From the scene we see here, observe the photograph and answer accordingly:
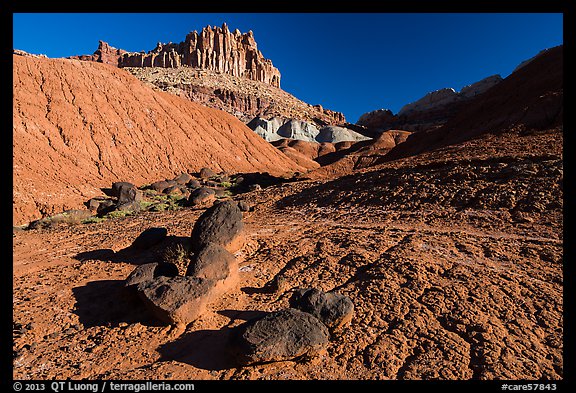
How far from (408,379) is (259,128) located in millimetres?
69549

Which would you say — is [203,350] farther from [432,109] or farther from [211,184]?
[432,109]

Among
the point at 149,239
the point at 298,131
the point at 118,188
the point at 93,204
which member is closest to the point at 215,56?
the point at 298,131

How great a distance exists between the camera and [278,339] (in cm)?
326

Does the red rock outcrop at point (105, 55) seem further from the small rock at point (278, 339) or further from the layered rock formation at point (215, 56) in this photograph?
the small rock at point (278, 339)

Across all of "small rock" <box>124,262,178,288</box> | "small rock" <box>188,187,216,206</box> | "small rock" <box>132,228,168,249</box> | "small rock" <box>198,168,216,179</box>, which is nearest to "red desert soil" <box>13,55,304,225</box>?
"small rock" <box>198,168,216,179</box>

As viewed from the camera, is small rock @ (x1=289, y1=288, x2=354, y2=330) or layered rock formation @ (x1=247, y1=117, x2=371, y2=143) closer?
small rock @ (x1=289, y1=288, x2=354, y2=330)

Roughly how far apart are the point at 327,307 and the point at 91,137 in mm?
24862

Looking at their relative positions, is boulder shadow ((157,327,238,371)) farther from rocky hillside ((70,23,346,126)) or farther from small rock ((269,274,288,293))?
rocky hillside ((70,23,346,126))

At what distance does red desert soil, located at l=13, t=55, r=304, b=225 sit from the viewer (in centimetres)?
1617

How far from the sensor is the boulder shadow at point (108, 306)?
4336 millimetres

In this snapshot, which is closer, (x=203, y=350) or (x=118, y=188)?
(x=203, y=350)

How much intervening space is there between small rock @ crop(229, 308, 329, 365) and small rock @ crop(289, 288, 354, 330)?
0.93 ft

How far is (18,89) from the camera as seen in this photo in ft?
65.7
